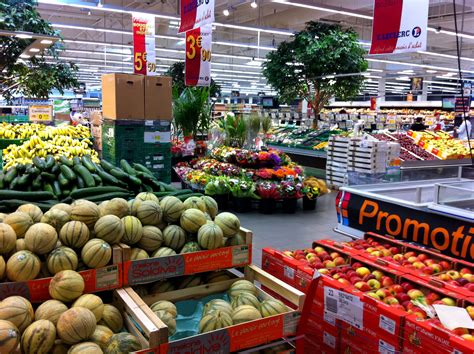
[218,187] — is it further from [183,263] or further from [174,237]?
[183,263]

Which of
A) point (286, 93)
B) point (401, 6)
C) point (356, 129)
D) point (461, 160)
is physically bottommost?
point (461, 160)

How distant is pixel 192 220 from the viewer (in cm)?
251

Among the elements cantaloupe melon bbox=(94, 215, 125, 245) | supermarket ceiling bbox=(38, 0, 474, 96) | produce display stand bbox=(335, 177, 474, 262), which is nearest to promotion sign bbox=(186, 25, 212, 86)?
supermarket ceiling bbox=(38, 0, 474, 96)

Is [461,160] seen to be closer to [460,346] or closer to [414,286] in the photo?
[414,286]

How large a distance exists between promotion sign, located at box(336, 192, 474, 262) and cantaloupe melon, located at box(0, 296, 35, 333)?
2.98m

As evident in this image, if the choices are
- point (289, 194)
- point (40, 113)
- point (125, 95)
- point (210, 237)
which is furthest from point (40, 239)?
point (40, 113)

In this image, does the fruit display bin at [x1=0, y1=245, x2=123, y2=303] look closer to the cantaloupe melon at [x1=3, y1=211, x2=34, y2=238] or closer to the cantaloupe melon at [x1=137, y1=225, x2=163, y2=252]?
the cantaloupe melon at [x1=137, y1=225, x2=163, y2=252]

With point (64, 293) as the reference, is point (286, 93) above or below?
above

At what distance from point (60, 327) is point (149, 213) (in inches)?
32.3

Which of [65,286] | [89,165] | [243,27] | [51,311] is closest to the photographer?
[51,311]

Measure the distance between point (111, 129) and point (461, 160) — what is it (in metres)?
7.52

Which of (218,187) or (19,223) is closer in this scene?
(19,223)

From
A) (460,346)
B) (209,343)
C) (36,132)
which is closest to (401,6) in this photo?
(460,346)

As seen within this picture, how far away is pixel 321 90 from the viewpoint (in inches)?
488
